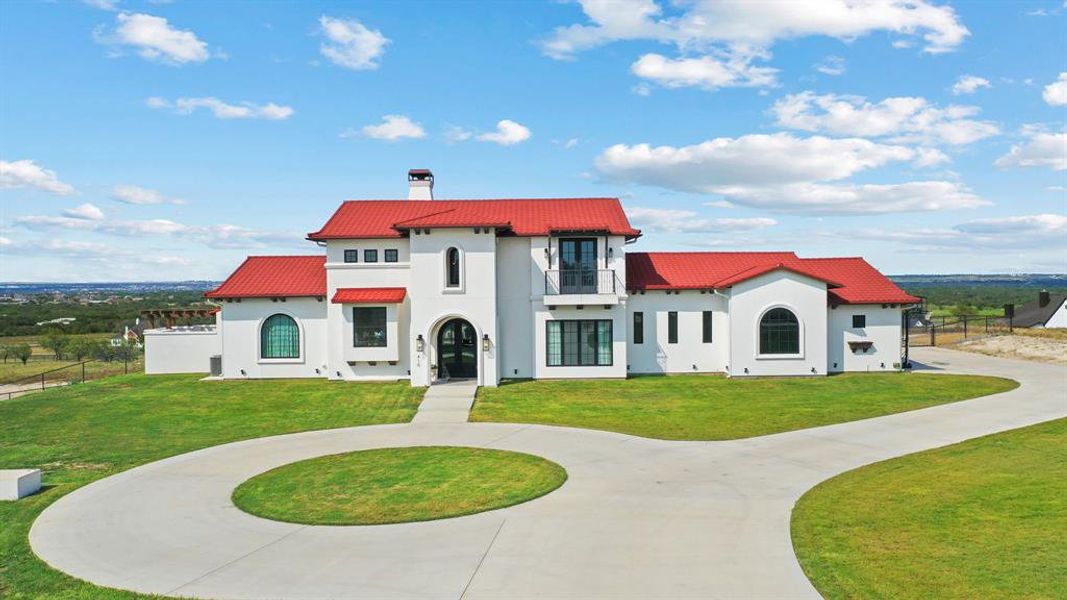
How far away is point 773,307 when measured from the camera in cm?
2556

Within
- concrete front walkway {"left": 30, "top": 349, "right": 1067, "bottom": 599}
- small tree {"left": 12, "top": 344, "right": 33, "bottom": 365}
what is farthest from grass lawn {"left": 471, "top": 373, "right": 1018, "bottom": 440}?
small tree {"left": 12, "top": 344, "right": 33, "bottom": 365}

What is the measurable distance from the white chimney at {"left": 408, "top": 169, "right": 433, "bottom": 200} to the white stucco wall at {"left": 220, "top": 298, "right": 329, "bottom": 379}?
21.7 feet

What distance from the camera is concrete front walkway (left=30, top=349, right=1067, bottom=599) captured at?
8.09 m

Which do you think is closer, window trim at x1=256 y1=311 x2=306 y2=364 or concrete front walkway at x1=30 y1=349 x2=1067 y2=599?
concrete front walkway at x1=30 y1=349 x2=1067 y2=599

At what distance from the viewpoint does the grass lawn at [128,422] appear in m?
9.48

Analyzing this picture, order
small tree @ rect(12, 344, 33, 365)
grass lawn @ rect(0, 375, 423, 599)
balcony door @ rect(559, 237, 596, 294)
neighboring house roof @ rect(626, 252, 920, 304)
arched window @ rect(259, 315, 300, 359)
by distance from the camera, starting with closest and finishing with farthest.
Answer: grass lawn @ rect(0, 375, 423, 599), balcony door @ rect(559, 237, 596, 294), arched window @ rect(259, 315, 300, 359), neighboring house roof @ rect(626, 252, 920, 304), small tree @ rect(12, 344, 33, 365)

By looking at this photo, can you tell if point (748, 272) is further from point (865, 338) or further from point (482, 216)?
point (482, 216)

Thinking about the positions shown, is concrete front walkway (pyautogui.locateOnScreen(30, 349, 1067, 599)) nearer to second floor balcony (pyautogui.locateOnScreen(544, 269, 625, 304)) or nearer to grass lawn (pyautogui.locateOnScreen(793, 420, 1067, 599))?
grass lawn (pyautogui.locateOnScreen(793, 420, 1067, 599))

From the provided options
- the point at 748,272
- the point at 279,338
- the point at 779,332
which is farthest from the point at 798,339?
the point at 279,338

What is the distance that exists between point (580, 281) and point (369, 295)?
7.87m

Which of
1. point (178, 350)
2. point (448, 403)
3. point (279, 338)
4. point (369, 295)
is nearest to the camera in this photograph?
point (448, 403)

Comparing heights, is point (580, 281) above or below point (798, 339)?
above

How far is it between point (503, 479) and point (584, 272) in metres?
13.8

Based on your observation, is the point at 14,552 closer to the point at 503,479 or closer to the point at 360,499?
the point at 360,499
